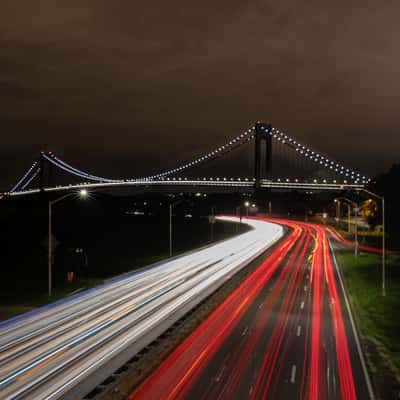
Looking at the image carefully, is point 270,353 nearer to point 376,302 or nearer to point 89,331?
point 89,331

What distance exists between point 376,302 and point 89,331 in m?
19.0

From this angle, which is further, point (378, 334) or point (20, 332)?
point (378, 334)

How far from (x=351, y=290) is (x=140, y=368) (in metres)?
21.9

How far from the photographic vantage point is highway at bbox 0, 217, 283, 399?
16312 mm

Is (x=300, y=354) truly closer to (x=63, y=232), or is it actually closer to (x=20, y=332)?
(x=20, y=332)

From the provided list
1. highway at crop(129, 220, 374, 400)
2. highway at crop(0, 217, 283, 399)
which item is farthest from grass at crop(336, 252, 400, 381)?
highway at crop(0, 217, 283, 399)

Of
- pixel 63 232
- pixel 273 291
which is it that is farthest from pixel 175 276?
pixel 63 232

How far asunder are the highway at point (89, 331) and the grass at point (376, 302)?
9.88m

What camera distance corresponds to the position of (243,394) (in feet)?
51.7

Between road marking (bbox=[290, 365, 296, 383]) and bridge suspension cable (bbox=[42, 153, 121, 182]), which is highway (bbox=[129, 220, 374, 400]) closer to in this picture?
road marking (bbox=[290, 365, 296, 383])

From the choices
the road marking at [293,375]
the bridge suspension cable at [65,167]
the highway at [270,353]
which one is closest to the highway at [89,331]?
the highway at [270,353]

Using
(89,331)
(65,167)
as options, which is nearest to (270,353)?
(89,331)

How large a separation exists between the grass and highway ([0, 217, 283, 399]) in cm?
988

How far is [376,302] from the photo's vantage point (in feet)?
102
